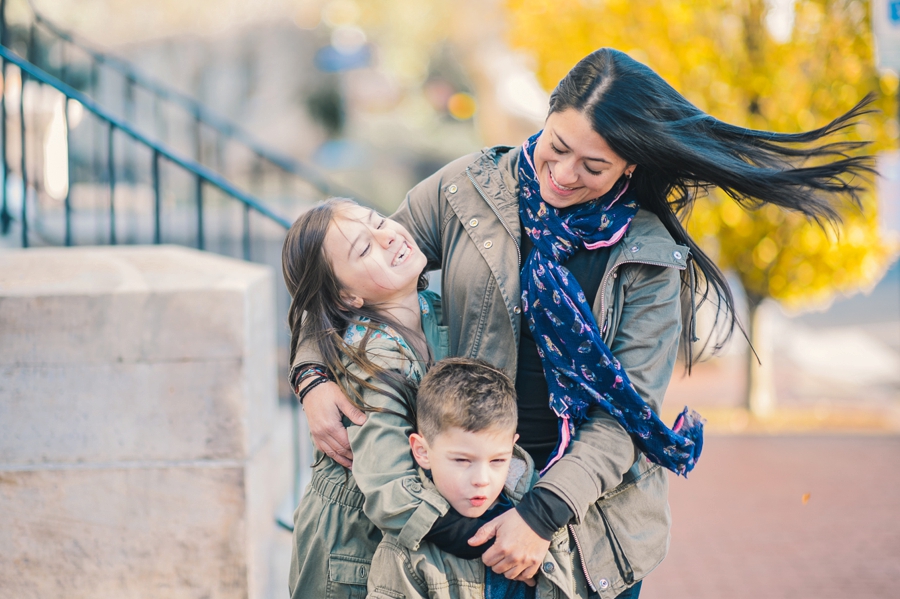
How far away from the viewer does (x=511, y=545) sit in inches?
72.6

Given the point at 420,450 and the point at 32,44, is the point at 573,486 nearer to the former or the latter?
the point at 420,450

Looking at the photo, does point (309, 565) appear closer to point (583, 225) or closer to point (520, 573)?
point (520, 573)

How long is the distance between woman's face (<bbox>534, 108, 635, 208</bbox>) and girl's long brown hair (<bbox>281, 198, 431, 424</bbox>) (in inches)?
21.5

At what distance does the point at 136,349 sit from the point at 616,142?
1782 mm

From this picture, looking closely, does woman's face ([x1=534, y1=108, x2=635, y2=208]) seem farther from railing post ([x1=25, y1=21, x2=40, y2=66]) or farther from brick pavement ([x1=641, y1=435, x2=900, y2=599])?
railing post ([x1=25, y1=21, x2=40, y2=66])

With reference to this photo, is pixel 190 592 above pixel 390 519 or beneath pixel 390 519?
beneath

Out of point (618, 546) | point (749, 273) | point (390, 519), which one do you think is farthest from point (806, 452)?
point (390, 519)

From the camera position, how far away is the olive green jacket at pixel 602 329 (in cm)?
199

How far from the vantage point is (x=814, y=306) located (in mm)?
8680

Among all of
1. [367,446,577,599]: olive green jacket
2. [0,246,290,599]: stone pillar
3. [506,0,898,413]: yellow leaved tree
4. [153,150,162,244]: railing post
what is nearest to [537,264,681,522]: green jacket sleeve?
[367,446,577,599]: olive green jacket

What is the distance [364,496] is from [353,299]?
0.52 m

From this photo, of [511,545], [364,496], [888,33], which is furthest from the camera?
[888,33]

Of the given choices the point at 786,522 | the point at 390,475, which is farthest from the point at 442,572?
the point at 786,522

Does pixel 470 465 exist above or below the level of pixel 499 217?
below
